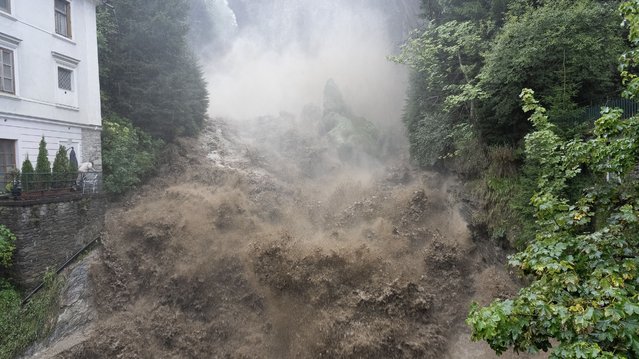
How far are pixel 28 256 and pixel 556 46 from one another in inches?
650

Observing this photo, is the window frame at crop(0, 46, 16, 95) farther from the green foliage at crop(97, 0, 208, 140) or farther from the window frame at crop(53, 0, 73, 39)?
the green foliage at crop(97, 0, 208, 140)

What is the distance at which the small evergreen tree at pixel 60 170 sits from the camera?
40.1ft

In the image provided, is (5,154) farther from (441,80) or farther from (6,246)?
(441,80)

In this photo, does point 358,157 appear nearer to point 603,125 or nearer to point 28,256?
point 28,256

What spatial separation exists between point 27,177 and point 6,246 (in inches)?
89.0

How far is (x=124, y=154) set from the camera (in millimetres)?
15820

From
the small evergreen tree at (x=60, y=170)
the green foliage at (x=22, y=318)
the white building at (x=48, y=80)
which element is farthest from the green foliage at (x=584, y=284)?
the white building at (x=48, y=80)

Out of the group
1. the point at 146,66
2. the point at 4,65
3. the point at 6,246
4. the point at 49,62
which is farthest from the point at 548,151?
the point at 146,66

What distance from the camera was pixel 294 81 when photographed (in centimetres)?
3534

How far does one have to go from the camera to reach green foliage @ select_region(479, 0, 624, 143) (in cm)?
970

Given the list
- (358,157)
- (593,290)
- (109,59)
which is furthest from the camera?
(358,157)

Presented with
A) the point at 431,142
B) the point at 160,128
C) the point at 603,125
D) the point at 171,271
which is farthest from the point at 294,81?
the point at 603,125

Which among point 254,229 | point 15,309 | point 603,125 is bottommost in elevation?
point 15,309

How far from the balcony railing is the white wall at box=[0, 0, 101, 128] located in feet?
8.38
